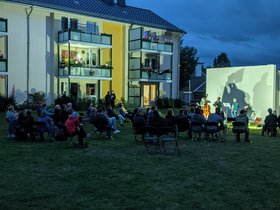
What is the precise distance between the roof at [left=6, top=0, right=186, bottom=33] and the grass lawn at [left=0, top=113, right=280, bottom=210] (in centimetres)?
2004

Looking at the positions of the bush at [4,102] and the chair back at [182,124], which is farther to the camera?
the bush at [4,102]

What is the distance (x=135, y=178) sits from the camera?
7211 millimetres

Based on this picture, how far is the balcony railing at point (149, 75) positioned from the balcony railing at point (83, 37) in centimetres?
413

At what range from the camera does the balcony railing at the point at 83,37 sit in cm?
2819

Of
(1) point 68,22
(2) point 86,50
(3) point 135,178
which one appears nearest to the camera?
(3) point 135,178

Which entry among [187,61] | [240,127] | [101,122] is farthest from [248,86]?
[187,61]

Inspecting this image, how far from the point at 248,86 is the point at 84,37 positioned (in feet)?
46.5

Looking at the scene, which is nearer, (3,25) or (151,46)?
(3,25)

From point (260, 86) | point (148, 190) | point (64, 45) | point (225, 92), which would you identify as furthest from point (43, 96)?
point (148, 190)

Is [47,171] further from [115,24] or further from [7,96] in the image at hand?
[115,24]

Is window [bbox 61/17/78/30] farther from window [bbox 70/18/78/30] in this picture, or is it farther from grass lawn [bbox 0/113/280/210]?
grass lawn [bbox 0/113/280/210]

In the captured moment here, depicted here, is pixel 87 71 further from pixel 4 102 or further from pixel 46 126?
pixel 46 126

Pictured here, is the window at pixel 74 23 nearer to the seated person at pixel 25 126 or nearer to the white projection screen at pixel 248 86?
the white projection screen at pixel 248 86

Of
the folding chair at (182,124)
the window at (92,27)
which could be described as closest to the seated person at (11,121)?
the folding chair at (182,124)
